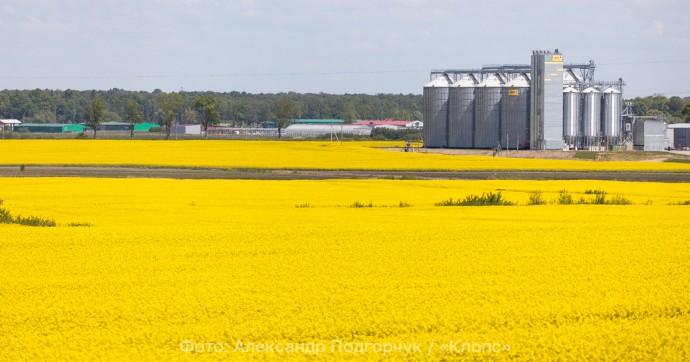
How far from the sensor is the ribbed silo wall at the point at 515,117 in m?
105

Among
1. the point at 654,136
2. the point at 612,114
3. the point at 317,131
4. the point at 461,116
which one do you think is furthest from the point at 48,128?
the point at 654,136

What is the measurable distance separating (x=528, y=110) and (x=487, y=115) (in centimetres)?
557

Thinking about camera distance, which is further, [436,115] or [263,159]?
[436,115]

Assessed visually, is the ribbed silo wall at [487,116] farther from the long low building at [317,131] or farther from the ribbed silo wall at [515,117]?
the long low building at [317,131]

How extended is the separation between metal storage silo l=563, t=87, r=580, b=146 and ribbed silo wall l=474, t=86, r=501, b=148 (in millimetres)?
7096

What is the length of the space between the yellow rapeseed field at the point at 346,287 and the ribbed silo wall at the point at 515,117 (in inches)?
3027

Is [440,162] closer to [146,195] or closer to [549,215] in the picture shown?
[146,195]

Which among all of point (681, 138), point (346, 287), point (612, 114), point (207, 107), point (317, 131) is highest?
point (207, 107)

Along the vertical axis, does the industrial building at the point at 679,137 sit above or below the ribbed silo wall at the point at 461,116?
below

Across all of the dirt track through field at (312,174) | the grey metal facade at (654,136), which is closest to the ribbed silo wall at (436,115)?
the grey metal facade at (654,136)

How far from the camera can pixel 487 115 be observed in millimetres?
108688

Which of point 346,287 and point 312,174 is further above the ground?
point 346,287

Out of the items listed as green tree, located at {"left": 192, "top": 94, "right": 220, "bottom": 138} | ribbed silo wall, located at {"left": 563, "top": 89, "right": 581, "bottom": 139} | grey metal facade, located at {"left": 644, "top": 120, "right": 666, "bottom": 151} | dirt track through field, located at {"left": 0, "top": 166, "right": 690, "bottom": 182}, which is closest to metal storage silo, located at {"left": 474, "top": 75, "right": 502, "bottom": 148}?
ribbed silo wall, located at {"left": 563, "top": 89, "right": 581, "bottom": 139}

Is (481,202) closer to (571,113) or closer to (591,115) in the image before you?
(571,113)
